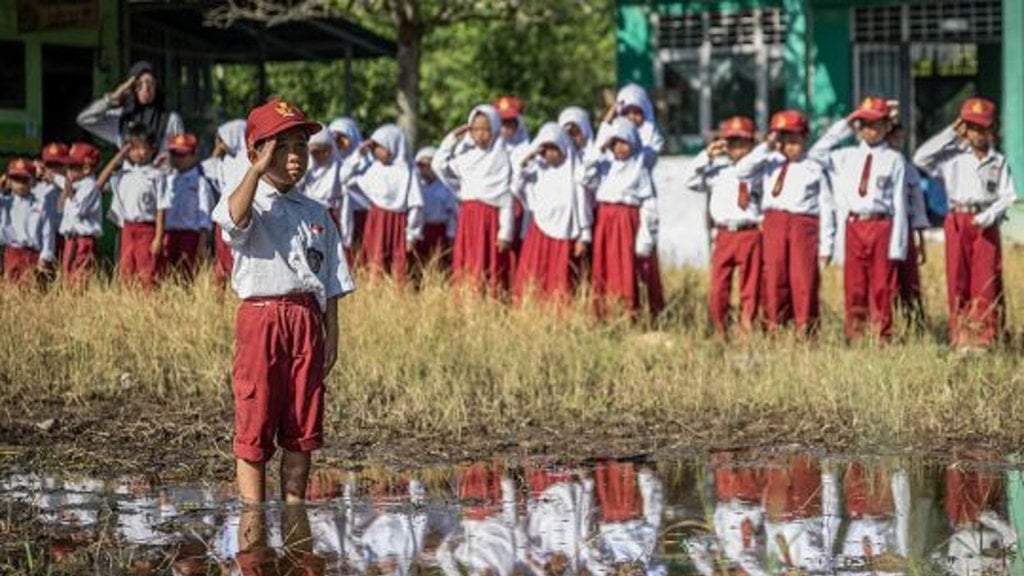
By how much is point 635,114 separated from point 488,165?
1520mm

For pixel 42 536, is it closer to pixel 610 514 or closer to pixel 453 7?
pixel 610 514

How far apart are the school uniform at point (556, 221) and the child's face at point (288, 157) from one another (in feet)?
29.5

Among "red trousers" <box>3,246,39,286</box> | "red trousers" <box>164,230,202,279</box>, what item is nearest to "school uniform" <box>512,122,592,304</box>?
"red trousers" <box>164,230,202,279</box>

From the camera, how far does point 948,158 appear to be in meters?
16.4

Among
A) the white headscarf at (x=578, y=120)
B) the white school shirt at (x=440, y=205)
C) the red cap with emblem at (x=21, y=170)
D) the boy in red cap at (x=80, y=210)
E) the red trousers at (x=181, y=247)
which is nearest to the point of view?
the red trousers at (x=181, y=247)

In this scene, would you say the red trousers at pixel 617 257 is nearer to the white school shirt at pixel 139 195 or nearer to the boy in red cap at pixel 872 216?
the boy in red cap at pixel 872 216

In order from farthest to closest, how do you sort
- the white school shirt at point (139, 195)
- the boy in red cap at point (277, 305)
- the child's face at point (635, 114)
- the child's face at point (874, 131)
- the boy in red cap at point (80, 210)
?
the boy in red cap at point (80, 210)
the white school shirt at point (139, 195)
the child's face at point (635, 114)
the child's face at point (874, 131)
the boy in red cap at point (277, 305)

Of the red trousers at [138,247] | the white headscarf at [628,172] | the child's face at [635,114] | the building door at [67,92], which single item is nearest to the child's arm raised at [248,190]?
the white headscarf at [628,172]

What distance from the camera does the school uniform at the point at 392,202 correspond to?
20484 mm

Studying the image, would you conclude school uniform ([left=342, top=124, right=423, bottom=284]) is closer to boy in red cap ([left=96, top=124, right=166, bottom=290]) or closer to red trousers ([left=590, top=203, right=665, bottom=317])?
boy in red cap ([left=96, top=124, right=166, bottom=290])

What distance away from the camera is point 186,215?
19547mm

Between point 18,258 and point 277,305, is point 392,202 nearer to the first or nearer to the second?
point 18,258

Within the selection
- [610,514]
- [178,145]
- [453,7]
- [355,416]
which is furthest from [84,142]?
[610,514]

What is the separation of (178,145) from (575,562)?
1194cm
